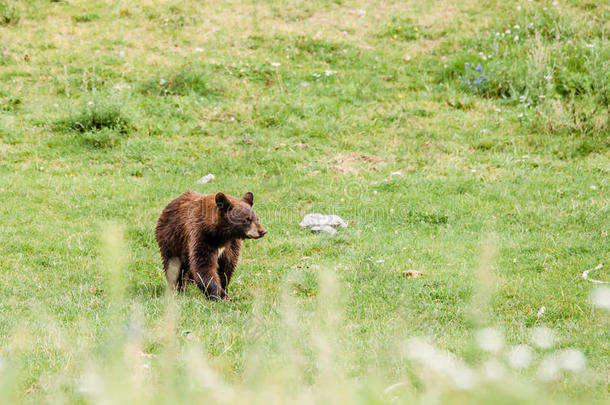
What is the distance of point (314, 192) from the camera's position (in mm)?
11352

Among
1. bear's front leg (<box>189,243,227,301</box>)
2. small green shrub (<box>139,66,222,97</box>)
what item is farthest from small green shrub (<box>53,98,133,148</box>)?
bear's front leg (<box>189,243,227,301</box>)

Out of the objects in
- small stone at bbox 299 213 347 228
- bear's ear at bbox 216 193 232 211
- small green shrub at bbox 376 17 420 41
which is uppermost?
bear's ear at bbox 216 193 232 211

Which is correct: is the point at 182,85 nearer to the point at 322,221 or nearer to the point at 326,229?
the point at 322,221

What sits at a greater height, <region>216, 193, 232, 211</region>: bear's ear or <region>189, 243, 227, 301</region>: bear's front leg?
<region>216, 193, 232, 211</region>: bear's ear

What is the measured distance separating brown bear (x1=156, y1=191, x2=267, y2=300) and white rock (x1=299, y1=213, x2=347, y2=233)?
2044mm

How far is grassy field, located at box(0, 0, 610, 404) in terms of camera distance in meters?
4.14

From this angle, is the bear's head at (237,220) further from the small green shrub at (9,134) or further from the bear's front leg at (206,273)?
the small green shrub at (9,134)

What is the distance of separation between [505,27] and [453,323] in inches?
474

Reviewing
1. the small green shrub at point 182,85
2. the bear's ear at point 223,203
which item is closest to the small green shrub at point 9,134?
the small green shrub at point 182,85

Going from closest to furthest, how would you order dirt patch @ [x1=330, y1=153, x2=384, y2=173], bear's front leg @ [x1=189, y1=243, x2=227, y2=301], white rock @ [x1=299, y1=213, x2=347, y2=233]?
bear's front leg @ [x1=189, y1=243, x2=227, y2=301] → white rock @ [x1=299, y1=213, x2=347, y2=233] → dirt patch @ [x1=330, y1=153, x2=384, y2=173]

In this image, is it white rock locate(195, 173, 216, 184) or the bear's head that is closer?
the bear's head

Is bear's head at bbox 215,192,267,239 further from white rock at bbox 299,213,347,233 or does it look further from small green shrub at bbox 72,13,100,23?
small green shrub at bbox 72,13,100,23

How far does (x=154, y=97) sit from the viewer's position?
14.6 m

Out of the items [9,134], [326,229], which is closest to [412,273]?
[326,229]
